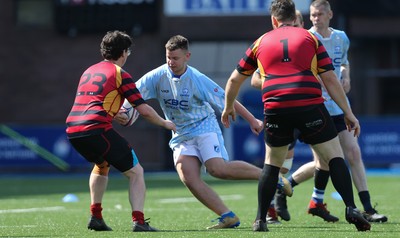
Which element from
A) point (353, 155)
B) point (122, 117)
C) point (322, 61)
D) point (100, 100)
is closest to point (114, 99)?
point (100, 100)

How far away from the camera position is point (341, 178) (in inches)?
359

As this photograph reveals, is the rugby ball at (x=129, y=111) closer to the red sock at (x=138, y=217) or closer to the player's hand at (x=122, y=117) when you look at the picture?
the player's hand at (x=122, y=117)

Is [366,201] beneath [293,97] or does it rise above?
beneath

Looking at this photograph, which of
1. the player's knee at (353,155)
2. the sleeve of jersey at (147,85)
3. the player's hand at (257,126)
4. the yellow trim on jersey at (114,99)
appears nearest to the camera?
the player's hand at (257,126)

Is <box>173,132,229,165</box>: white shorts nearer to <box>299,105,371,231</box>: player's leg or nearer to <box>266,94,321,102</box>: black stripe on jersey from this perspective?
<box>299,105,371,231</box>: player's leg

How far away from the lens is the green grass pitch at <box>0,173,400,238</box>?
9.54m

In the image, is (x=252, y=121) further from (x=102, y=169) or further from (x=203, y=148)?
(x=102, y=169)

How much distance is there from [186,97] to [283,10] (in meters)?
1.56

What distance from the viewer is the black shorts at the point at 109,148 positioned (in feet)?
32.0

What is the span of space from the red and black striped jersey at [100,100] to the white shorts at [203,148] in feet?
2.86

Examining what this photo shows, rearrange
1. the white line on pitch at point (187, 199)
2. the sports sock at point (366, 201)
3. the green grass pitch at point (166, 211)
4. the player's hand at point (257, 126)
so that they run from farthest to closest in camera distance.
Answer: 1. the white line on pitch at point (187, 199)
2. the sports sock at point (366, 201)
3. the player's hand at point (257, 126)
4. the green grass pitch at point (166, 211)

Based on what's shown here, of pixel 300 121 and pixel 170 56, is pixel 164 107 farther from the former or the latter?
pixel 300 121

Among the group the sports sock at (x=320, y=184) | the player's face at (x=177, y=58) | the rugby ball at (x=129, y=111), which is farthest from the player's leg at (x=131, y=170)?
the sports sock at (x=320, y=184)

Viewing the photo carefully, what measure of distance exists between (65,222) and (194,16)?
17.4 meters
